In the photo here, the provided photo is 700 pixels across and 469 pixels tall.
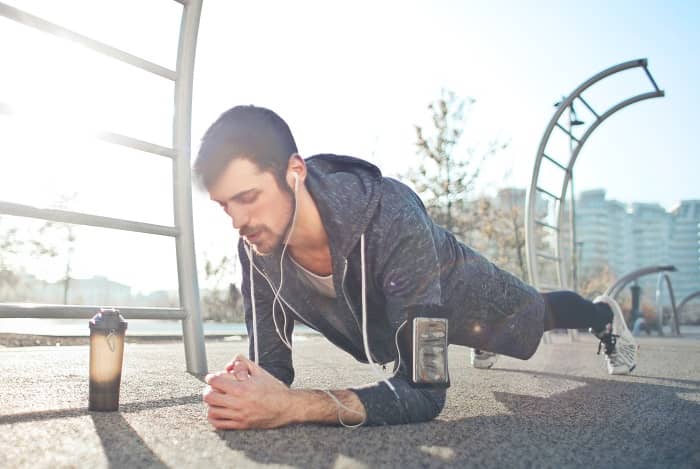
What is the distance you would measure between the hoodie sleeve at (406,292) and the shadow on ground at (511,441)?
37 millimetres

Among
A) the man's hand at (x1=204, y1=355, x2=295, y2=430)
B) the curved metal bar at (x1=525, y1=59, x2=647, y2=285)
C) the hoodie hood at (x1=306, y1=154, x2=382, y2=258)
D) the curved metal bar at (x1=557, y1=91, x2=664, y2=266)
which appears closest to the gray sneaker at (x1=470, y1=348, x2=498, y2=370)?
the hoodie hood at (x1=306, y1=154, x2=382, y2=258)

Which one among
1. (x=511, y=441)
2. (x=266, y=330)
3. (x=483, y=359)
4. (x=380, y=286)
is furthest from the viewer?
(x=483, y=359)

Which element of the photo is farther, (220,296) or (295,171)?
(220,296)

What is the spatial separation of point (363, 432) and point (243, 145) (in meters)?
0.73

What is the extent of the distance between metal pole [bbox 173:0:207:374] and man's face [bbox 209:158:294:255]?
0.87 metres

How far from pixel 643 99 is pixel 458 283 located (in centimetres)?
588

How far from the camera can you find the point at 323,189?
5.61 ft

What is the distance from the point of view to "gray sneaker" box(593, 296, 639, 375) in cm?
307

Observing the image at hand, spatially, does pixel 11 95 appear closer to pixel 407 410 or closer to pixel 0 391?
pixel 0 391

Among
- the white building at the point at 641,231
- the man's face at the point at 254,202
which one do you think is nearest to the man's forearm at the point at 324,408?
the man's face at the point at 254,202

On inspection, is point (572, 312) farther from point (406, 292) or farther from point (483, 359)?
point (406, 292)

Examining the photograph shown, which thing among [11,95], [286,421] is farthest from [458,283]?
[11,95]

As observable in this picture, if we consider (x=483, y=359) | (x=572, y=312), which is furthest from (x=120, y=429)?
(x=483, y=359)

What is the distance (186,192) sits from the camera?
2480 mm
